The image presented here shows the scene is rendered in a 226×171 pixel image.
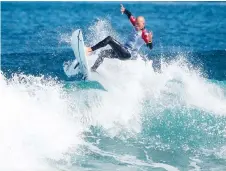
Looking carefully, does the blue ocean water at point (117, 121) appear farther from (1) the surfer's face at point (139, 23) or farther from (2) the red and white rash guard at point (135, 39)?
(1) the surfer's face at point (139, 23)

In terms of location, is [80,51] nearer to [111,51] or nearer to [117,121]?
[111,51]

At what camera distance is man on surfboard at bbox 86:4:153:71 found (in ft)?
41.5

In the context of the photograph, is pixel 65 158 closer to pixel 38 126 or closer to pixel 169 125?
pixel 38 126

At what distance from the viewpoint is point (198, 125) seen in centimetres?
1398

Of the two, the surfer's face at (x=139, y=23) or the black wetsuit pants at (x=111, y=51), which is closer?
the surfer's face at (x=139, y=23)

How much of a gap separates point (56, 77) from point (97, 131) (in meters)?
8.71

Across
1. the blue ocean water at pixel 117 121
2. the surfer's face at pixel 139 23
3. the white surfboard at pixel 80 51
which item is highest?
the surfer's face at pixel 139 23

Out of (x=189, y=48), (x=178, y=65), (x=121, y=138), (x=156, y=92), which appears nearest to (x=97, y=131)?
(x=121, y=138)

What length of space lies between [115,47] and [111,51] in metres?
0.42

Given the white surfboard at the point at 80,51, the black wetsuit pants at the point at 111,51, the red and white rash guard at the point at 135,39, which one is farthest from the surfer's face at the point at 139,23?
the white surfboard at the point at 80,51

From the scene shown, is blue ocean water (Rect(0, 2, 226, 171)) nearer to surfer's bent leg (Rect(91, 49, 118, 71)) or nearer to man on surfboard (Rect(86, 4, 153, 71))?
surfer's bent leg (Rect(91, 49, 118, 71))

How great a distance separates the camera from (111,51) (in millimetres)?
13312

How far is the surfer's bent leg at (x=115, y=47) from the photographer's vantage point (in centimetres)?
1282

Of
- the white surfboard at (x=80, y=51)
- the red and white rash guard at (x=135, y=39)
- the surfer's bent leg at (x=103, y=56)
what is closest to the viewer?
the red and white rash guard at (x=135, y=39)
